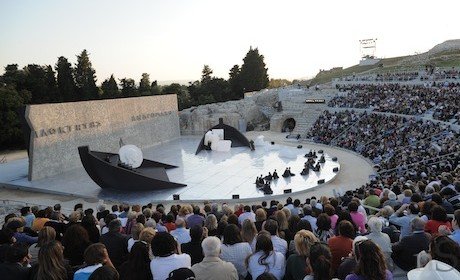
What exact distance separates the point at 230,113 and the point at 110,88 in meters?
19.4

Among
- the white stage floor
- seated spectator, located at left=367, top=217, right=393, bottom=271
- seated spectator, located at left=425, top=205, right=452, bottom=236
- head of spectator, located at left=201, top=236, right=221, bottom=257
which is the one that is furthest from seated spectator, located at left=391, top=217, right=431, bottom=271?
the white stage floor

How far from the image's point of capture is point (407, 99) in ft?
105

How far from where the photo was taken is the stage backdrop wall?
2262cm

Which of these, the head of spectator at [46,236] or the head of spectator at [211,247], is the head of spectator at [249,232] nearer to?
the head of spectator at [211,247]

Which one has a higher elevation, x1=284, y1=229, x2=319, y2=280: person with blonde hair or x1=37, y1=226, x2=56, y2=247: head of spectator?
x1=37, y1=226, x2=56, y2=247: head of spectator

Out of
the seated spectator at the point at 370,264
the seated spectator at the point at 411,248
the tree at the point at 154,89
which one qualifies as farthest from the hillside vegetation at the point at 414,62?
the seated spectator at the point at 370,264

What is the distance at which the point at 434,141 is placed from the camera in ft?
74.8

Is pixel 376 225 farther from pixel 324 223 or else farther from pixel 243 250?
pixel 243 250

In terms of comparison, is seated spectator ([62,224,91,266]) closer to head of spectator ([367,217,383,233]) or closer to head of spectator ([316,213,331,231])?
head of spectator ([316,213,331,231])

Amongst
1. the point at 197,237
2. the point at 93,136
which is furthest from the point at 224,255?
the point at 93,136

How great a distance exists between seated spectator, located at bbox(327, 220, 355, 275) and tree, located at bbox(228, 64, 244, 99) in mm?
54909

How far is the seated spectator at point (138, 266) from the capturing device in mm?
4547

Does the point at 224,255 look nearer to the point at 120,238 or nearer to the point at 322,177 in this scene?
the point at 120,238

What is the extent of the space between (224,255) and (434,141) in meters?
21.4
